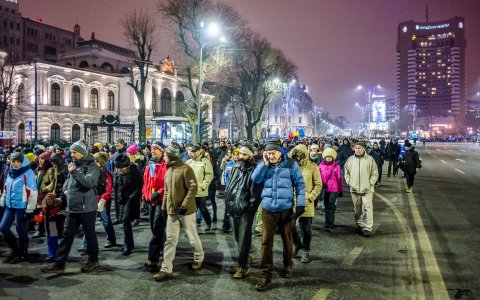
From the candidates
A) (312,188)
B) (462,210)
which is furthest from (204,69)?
(312,188)

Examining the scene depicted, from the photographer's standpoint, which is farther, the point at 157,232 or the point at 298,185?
the point at 157,232

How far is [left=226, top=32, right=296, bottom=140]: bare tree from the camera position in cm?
4628

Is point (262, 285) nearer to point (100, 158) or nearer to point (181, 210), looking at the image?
point (181, 210)

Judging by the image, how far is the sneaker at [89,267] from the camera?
6.33 meters

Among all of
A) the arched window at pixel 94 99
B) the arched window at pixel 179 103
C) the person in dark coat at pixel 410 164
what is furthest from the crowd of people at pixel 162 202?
the arched window at pixel 179 103

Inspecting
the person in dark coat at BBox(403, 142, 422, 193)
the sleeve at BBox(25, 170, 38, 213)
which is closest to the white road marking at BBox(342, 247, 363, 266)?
the sleeve at BBox(25, 170, 38, 213)

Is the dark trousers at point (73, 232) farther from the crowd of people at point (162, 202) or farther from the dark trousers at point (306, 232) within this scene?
the dark trousers at point (306, 232)

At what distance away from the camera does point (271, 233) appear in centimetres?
577

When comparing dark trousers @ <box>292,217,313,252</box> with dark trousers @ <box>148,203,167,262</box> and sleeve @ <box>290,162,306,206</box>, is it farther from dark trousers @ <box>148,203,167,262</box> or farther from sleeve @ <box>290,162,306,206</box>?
dark trousers @ <box>148,203,167,262</box>

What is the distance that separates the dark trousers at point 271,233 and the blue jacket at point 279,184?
92mm

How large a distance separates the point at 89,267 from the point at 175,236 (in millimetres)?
1424

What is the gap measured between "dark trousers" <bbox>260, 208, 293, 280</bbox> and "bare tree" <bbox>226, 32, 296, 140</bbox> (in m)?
38.6

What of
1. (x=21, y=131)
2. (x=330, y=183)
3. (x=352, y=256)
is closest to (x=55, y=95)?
(x=21, y=131)

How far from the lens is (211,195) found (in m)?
10.5
